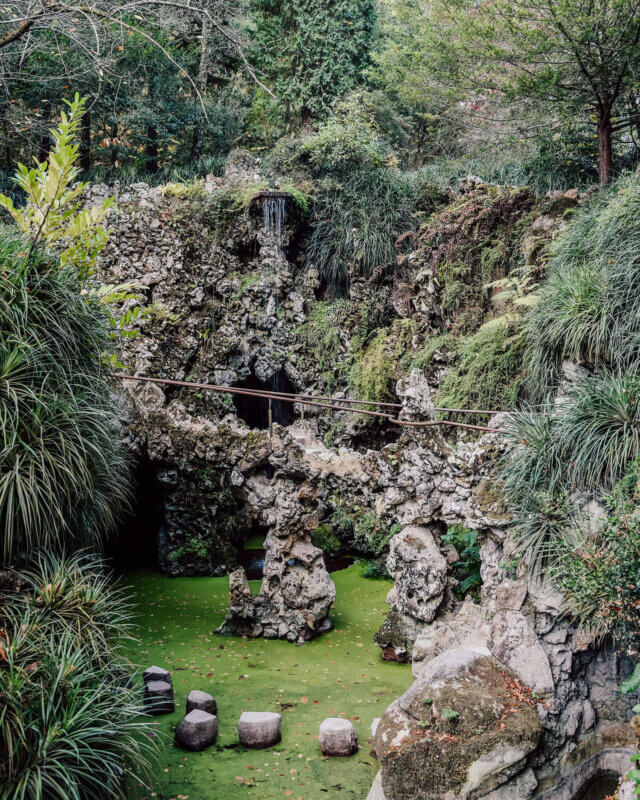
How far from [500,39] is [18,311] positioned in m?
6.07

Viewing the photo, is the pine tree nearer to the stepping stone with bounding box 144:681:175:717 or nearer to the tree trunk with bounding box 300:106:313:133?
the tree trunk with bounding box 300:106:313:133

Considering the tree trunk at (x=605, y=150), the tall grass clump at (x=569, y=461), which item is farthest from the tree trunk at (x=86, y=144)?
the tall grass clump at (x=569, y=461)

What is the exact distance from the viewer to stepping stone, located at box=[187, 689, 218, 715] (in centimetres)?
397

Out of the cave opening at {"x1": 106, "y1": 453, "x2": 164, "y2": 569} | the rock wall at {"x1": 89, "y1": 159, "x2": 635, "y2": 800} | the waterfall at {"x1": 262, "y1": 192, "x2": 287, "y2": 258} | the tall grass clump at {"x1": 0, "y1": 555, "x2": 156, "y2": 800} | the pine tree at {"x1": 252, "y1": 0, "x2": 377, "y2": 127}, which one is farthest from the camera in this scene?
the pine tree at {"x1": 252, "y1": 0, "x2": 377, "y2": 127}

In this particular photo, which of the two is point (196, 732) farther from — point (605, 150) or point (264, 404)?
point (605, 150)

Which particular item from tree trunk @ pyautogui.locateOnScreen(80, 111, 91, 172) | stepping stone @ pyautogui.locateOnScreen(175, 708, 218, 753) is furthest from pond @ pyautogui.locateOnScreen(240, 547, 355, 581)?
tree trunk @ pyautogui.locateOnScreen(80, 111, 91, 172)

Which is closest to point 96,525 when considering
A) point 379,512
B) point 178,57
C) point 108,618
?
point 108,618

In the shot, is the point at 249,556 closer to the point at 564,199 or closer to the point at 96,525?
the point at 96,525

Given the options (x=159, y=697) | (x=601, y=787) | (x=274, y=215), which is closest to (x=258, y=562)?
(x=159, y=697)

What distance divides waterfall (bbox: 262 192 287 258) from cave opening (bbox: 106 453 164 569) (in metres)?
4.15

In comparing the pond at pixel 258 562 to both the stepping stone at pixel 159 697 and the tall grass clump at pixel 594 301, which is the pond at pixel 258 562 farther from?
the tall grass clump at pixel 594 301

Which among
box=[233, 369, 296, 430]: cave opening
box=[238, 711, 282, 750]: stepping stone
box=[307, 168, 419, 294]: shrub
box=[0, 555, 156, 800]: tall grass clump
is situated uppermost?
box=[307, 168, 419, 294]: shrub

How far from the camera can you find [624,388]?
157 inches

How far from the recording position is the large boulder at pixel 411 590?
193 inches
